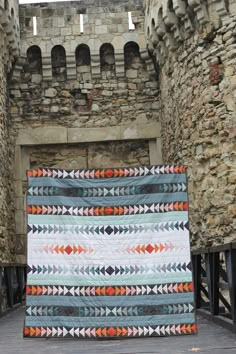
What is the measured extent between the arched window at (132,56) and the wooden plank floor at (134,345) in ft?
21.3

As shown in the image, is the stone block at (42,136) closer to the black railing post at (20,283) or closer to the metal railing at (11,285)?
the metal railing at (11,285)

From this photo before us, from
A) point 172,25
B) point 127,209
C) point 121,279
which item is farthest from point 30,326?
point 172,25

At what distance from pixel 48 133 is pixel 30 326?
6.21 meters

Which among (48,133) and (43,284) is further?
(48,133)

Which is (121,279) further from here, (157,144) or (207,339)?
(157,144)

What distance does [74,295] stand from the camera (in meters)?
3.80

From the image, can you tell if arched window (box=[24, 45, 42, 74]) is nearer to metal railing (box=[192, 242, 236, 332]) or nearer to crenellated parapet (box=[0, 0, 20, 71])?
crenellated parapet (box=[0, 0, 20, 71])

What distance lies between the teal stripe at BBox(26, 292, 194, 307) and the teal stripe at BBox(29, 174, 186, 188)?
76cm

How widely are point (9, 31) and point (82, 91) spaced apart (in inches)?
66.0

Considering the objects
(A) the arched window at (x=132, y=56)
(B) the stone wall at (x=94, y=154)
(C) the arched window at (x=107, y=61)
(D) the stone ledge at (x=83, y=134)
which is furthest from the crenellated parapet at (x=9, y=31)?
(A) the arched window at (x=132, y=56)

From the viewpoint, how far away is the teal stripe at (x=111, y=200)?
392 centimetres

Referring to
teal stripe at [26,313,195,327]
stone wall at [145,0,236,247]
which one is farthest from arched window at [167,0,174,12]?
teal stripe at [26,313,195,327]

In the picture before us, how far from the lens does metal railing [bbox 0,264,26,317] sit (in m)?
5.87

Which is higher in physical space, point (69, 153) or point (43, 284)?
point (69, 153)
